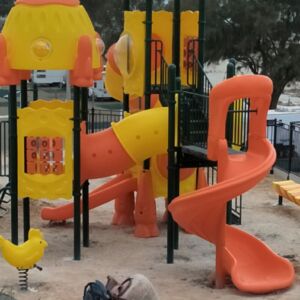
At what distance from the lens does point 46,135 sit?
9664 millimetres

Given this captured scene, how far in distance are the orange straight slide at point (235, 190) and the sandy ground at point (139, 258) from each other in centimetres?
21

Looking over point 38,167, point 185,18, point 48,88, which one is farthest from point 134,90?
point 48,88

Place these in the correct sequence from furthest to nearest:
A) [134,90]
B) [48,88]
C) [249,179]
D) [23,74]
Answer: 1. [48,88]
2. [134,90]
3. [23,74]
4. [249,179]

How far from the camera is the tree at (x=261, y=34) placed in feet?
109

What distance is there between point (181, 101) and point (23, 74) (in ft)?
7.57

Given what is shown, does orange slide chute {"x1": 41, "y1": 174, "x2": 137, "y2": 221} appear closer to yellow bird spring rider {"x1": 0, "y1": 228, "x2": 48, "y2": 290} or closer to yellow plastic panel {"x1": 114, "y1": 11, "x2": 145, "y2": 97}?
yellow plastic panel {"x1": 114, "y1": 11, "x2": 145, "y2": 97}

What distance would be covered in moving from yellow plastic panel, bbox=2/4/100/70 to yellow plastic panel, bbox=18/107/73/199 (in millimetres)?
660

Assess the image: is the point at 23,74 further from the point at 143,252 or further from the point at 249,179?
the point at 249,179

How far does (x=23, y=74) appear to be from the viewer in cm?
1010

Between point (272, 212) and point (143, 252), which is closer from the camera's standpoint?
point (143, 252)

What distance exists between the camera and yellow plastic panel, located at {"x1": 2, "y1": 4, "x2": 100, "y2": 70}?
9312mm

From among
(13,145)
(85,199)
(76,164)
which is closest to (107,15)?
(85,199)

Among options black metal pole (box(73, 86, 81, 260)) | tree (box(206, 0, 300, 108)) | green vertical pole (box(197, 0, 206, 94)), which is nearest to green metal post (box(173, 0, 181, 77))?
green vertical pole (box(197, 0, 206, 94))

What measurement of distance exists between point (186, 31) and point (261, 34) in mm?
22448
